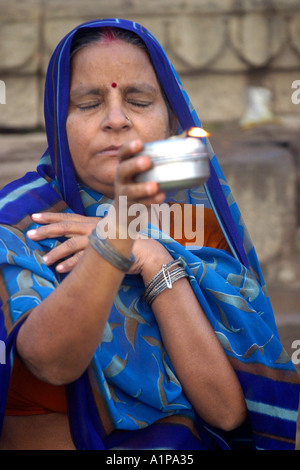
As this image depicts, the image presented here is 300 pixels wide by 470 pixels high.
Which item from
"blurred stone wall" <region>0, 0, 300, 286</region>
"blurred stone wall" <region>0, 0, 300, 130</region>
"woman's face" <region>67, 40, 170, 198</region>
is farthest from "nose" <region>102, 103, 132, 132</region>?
"blurred stone wall" <region>0, 0, 300, 130</region>

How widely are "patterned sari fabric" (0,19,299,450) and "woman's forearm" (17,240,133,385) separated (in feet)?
0.29

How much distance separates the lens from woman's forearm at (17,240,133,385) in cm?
138

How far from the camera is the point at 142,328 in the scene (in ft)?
5.91

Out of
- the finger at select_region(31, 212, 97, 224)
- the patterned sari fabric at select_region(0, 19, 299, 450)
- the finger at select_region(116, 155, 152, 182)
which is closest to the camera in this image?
the finger at select_region(116, 155, 152, 182)

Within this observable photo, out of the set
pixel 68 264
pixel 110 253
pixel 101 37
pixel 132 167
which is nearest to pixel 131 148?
pixel 132 167

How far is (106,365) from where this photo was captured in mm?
1716

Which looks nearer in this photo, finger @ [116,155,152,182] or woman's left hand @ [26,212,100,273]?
finger @ [116,155,152,182]

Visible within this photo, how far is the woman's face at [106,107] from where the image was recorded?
1823 millimetres

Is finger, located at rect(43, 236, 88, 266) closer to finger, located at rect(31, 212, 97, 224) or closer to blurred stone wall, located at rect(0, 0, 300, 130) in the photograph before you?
finger, located at rect(31, 212, 97, 224)

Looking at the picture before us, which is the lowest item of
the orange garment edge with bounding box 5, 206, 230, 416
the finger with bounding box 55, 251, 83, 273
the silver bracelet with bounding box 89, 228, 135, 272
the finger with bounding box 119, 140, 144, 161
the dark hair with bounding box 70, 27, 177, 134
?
the orange garment edge with bounding box 5, 206, 230, 416

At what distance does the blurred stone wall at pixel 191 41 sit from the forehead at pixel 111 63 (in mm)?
2867

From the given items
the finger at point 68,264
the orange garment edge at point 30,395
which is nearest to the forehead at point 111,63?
the finger at point 68,264
